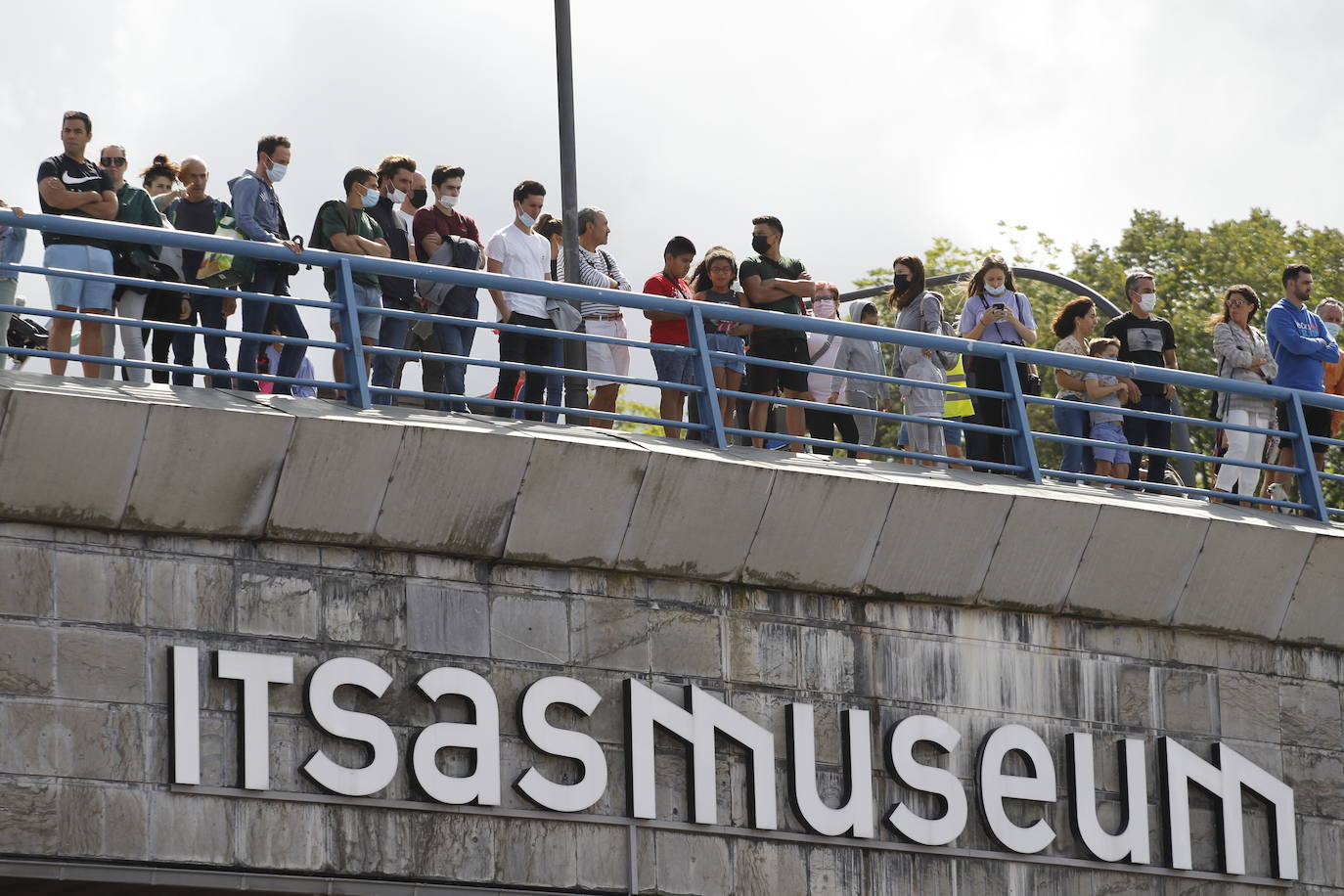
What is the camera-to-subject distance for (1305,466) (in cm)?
1572

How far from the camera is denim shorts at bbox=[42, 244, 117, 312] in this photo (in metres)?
12.8

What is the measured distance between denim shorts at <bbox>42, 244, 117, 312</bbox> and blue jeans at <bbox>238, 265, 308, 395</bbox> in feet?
2.60

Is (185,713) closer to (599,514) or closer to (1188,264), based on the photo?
(599,514)

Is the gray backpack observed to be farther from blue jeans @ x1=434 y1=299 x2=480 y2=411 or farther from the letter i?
the letter i

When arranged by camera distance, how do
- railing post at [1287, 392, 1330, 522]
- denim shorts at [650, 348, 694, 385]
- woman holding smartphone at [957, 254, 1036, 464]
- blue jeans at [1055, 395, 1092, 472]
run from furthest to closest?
1. blue jeans at [1055, 395, 1092, 472]
2. woman holding smartphone at [957, 254, 1036, 464]
3. railing post at [1287, 392, 1330, 522]
4. denim shorts at [650, 348, 694, 385]

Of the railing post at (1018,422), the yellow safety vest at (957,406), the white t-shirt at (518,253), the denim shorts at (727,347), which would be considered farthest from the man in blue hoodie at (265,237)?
the yellow safety vest at (957,406)

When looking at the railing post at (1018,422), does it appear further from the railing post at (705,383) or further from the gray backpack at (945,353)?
the railing post at (705,383)

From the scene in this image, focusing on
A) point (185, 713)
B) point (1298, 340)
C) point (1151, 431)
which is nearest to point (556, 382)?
point (185, 713)

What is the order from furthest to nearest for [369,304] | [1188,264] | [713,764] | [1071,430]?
[1188,264] < [1071,430] < [369,304] < [713,764]

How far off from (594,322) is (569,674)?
2.98 metres

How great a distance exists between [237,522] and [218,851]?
66.6 inches

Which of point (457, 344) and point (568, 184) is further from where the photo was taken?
point (568, 184)

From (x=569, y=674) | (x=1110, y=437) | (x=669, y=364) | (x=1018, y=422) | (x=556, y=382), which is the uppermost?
(x=669, y=364)

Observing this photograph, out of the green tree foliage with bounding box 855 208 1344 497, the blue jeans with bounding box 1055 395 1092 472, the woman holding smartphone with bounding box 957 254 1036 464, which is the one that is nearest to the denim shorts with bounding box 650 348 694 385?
the woman holding smartphone with bounding box 957 254 1036 464
